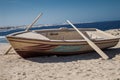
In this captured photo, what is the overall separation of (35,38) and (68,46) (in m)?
1.27

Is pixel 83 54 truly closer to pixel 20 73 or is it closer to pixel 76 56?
pixel 76 56

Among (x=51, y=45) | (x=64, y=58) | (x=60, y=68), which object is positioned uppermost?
(x=51, y=45)

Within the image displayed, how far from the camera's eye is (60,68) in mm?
7078

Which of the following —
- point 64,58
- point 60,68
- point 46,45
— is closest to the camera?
point 60,68

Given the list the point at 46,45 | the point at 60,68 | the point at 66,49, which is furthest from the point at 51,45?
the point at 60,68

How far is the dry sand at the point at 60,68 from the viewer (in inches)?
240

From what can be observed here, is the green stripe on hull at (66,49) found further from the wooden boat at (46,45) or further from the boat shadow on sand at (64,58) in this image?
the boat shadow on sand at (64,58)

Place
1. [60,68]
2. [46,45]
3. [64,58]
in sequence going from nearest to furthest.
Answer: [60,68] → [46,45] → [64,58]

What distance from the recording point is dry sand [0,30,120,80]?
611cm

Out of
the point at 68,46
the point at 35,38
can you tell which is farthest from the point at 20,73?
the point at 68,46

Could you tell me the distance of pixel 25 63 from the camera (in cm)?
805

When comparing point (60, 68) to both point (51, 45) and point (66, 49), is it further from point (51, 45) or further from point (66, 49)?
point (66, 49)

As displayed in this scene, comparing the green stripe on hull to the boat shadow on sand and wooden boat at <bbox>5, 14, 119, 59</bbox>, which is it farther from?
the boat shadow on sand

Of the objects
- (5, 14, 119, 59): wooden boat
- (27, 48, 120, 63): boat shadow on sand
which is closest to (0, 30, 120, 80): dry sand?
(27, 48, 120, 63): boat shadow on sand
